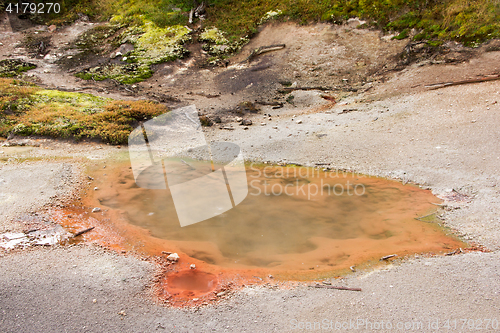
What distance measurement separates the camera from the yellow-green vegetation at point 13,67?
58.8 feet

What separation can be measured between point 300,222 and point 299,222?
0.07 feet

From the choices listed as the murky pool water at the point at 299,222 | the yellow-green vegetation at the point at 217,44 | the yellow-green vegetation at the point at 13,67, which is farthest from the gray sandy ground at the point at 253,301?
the yellow-green vegetation at the point at 13,67

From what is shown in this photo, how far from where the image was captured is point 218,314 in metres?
3.83

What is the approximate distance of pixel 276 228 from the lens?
6004 mm

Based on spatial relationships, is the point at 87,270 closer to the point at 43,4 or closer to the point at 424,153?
the point at 424,153

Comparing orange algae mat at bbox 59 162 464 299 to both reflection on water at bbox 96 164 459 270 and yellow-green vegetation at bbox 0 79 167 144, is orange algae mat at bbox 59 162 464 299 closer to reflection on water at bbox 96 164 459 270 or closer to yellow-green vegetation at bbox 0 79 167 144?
reflection on water at bbox 96 164 459 270

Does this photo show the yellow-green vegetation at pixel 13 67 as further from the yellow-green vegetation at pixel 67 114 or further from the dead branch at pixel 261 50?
the dead branch at pixel 261 50

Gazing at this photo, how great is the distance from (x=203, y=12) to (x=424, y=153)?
74.9ft

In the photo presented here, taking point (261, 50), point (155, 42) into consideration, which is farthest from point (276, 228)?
point (155, 42)

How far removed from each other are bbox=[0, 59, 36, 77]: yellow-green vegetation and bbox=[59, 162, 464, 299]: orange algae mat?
15.8 metres

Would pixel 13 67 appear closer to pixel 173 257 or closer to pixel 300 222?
pixel 173 257

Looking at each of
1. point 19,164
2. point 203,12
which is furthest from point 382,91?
point 203,12

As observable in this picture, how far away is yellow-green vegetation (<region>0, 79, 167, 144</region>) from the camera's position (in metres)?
10.9

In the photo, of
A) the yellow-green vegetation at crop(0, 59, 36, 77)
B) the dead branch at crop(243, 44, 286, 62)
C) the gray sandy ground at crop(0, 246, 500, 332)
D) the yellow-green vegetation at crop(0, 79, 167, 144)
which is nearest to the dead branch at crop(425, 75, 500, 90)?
the gray sandy ground at crop(0, 246, 500, 332)
